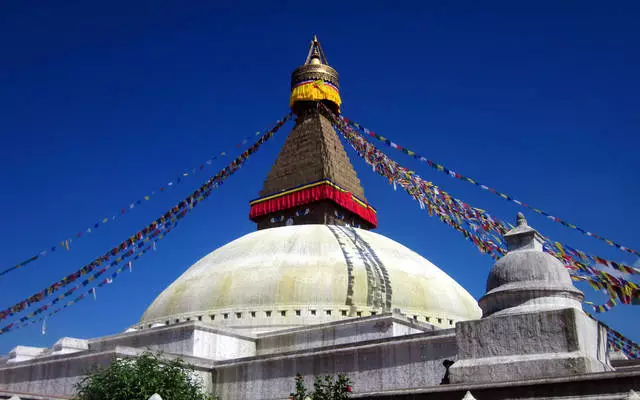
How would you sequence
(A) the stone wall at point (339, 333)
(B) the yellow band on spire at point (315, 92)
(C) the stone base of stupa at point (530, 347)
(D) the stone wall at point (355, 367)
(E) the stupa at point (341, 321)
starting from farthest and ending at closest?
(B) the yellow band on spire at point (315, 92) → (A) the stone wall at point (339, 333) → (D) the stone wall at point (355, 367) → (E) the stupa at point (341, 321) → (C) the stone base of stupa at point (530, 347)

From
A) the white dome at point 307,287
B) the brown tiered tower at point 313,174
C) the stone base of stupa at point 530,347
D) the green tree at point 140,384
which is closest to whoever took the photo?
the stone base of stupa at point 530,347

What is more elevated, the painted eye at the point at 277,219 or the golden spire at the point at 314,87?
the golden spire at the point at 314,87

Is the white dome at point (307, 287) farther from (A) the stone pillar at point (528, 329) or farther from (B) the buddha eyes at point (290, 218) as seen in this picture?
(A) the stone pillar at point (528, 329)

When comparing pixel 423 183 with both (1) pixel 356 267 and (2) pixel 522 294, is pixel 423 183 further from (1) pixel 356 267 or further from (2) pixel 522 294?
(2) pixel 522 294

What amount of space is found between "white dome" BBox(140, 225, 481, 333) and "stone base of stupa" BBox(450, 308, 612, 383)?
860 centimetres

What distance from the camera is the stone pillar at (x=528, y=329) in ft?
25.2

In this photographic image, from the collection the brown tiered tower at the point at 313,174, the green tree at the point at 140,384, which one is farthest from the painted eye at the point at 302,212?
the green tree at the point at 140,384

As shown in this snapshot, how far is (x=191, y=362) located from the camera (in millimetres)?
14945

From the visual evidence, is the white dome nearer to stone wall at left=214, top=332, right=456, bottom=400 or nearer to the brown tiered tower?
stone wall at left=214, top=332, right=456, bottom=400

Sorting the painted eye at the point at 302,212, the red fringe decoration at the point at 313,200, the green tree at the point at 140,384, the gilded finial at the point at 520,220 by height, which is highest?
the red fringe decoration at the point at 313,200

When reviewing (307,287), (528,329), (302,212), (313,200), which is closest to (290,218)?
(302,212)

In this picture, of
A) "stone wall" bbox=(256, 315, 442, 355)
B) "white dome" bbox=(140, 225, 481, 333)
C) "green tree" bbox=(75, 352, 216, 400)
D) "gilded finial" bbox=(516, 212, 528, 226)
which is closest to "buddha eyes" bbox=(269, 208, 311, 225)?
"white dome" bbox=(140, 225, 481, 333)

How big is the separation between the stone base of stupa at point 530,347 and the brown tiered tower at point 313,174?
603 inches

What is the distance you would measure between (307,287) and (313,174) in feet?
26.3
